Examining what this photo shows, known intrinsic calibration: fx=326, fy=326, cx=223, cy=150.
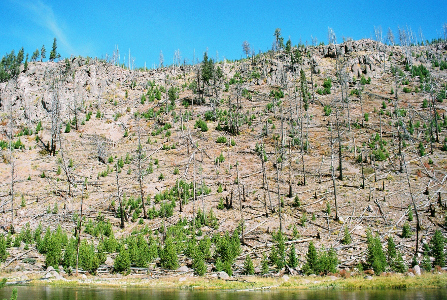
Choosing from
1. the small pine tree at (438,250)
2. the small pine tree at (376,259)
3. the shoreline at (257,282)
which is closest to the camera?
the shoreline at (257,282)

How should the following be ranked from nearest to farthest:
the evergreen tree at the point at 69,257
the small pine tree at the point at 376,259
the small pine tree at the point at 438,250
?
the small pine tree at the point at 376,259 < the small pine tree at the point at 438,250 < the evergreen tree at the point at 69,257

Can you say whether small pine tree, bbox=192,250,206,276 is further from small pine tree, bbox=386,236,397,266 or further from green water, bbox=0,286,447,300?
small pine tree, bbox=386,236,397,266

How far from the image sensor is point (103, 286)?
21453 millimetres

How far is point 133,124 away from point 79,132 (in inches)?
366

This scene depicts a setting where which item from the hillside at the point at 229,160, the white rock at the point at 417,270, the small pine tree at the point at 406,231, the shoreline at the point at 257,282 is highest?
the hillside at the point at 229,160

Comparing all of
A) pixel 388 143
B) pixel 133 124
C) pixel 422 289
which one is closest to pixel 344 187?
pixel 388 143

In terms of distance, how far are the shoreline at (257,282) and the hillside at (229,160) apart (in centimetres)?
183

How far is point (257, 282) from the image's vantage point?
21.4 m

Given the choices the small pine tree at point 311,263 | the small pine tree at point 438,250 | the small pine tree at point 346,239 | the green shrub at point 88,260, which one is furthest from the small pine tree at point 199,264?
the small pine tree at point 438,250

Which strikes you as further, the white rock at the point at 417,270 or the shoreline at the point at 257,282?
the white rock at the point at 417,270

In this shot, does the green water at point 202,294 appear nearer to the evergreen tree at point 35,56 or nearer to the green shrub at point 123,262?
the green shrub at point 123,262

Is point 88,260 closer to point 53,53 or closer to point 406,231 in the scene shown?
point 406,231

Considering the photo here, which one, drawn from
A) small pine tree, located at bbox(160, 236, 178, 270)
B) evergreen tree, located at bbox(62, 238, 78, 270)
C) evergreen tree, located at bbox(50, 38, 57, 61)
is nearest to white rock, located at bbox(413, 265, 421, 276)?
small pine tree, located at bbox(160, 236, 178, 270)

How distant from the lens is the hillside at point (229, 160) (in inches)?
1133
